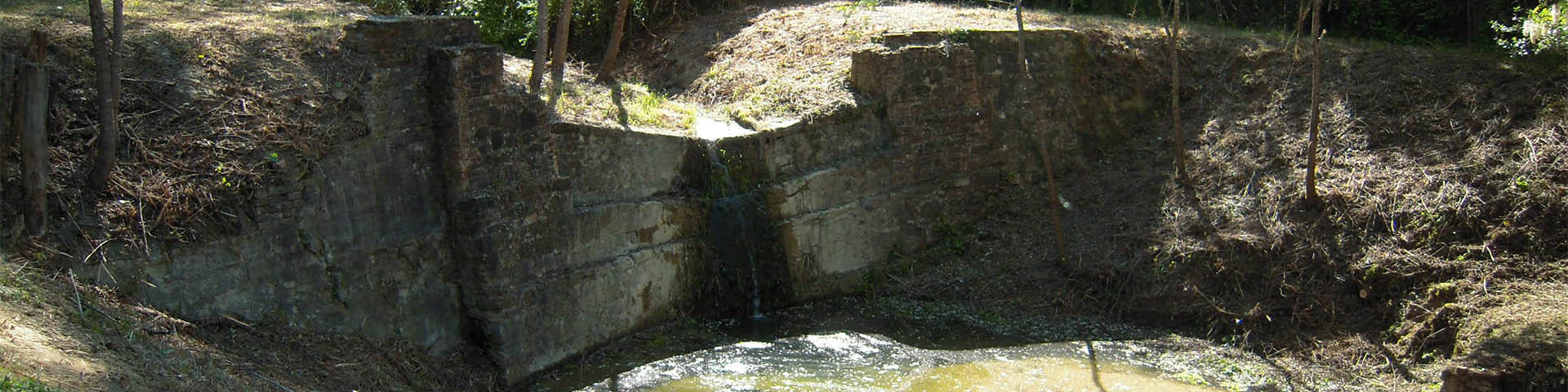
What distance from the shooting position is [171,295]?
7262 mm

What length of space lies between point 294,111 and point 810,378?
170 inches

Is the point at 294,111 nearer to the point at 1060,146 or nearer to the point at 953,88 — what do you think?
the point at 953,88

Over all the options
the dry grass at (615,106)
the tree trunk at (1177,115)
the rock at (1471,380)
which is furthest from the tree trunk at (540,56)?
the rock at (1471,380)

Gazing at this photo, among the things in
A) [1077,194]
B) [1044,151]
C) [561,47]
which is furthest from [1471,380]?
[561,47]

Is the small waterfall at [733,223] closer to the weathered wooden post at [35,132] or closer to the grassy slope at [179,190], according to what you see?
the grassy slope at [179,190]

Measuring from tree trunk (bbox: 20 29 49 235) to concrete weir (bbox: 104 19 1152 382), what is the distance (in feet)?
1.78

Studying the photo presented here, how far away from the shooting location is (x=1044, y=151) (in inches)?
477

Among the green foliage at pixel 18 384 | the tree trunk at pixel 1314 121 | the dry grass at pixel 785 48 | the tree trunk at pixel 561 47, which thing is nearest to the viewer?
the green foliage at pixel 18 384

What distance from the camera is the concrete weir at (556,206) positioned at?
8.10 metres

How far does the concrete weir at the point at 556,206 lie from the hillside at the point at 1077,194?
0.68ft

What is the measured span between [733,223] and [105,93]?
5.33 meters

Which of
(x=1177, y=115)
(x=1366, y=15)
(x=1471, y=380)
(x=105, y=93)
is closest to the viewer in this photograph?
(x=105, y=93)

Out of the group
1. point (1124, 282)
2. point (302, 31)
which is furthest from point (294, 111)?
point (1124, 282)

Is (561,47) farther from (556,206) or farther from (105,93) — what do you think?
(105,93)
